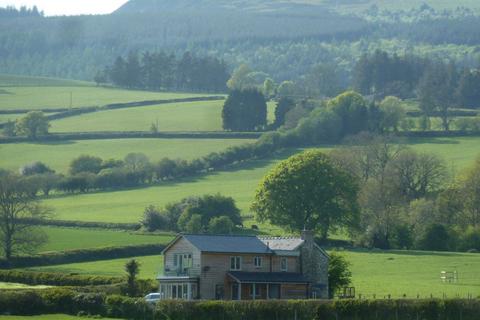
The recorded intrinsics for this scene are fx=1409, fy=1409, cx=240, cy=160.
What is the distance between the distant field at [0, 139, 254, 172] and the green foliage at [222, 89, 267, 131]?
1193 cm

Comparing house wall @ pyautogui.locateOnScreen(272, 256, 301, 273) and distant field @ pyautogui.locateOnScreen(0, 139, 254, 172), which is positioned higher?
house wall @ pyautogui.locateOnScreen(272, 256, 301, 273)

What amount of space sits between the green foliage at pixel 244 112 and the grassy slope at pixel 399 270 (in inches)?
3071

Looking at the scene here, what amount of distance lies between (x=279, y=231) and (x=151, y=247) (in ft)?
50.6

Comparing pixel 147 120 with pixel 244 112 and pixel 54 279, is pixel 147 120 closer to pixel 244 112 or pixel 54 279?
pixel 244 112

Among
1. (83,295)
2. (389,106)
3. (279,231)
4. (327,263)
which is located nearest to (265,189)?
(279,231)

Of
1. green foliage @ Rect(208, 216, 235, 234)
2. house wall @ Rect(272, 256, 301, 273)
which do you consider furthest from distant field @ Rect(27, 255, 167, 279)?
green foliage @ Rect(208, 216, 235, 234)

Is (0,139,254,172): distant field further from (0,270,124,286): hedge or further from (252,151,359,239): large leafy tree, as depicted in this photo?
(0,270,124,286): hedge

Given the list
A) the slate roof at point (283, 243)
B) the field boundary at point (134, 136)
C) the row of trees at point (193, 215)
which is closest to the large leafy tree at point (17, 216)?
the row of trees at point (193, 215)

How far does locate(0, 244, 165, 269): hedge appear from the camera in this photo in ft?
326

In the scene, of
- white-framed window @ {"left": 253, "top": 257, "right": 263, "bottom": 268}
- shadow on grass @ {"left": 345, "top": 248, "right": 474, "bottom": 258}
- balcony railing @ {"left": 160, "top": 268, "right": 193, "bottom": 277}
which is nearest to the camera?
balcony railing @ {"left": 160, "top": 268, "right": 193, "bottom": 277}

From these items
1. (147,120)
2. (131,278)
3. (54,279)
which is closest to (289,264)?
(131,278)

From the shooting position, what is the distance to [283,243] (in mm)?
82812

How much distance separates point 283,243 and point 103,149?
3399 inches

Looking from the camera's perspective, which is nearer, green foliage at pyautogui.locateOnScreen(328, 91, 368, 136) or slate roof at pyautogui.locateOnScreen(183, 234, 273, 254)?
slate roof at pyautogui.locateOnScreen(183, 234, 273, 254)
